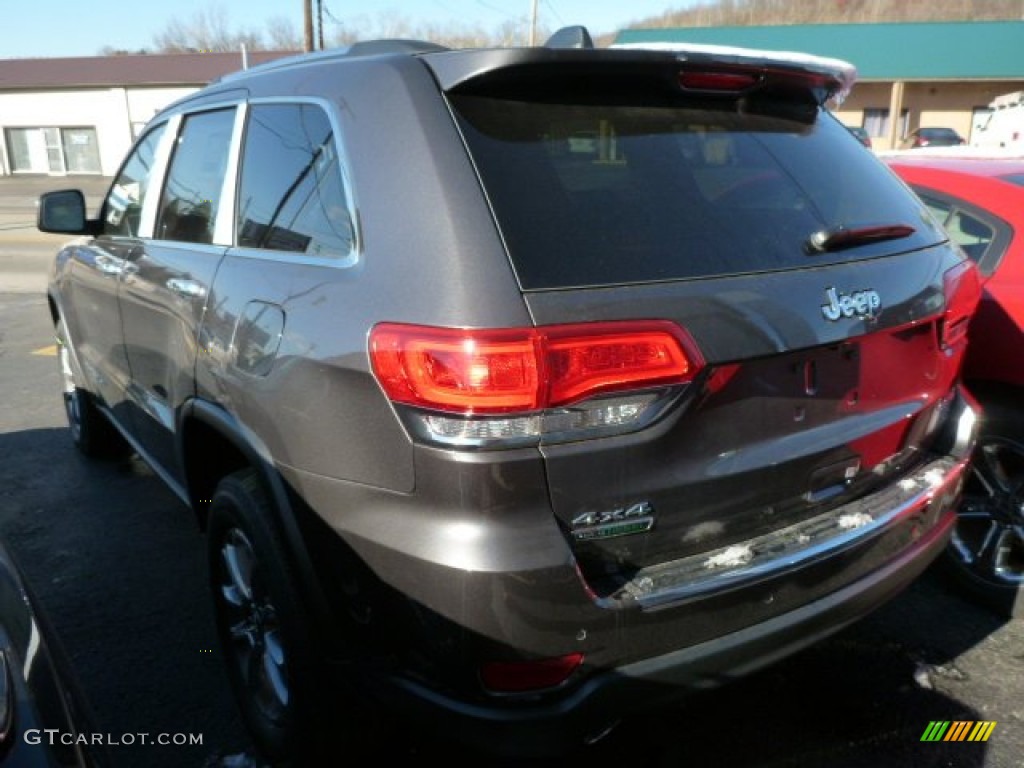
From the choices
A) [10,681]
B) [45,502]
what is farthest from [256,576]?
[45,502]

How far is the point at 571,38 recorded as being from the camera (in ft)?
→ 7.41

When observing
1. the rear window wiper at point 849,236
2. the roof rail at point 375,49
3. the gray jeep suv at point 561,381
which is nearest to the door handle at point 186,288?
the gray jeep suv at point 561,381

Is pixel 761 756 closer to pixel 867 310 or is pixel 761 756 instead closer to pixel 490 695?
pixel 490 695

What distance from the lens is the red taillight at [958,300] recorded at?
2.44 m

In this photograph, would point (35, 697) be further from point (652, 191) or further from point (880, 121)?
point (880, 121)

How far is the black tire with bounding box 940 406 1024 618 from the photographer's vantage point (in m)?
3.23

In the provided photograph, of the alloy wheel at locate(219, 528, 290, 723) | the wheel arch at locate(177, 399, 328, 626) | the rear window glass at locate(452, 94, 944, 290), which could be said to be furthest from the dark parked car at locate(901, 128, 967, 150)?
the alloy wheel at locate(219, 528, 290, 723)

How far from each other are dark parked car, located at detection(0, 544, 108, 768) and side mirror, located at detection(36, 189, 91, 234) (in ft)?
8.71

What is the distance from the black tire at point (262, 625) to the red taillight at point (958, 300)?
1.98m

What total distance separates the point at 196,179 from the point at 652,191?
187 cm

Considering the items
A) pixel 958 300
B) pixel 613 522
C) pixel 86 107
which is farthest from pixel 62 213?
pixel 86 107

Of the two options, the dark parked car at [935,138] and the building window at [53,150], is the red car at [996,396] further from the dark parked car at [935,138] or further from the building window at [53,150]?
the building window at [53,150]

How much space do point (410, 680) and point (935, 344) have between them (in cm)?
174

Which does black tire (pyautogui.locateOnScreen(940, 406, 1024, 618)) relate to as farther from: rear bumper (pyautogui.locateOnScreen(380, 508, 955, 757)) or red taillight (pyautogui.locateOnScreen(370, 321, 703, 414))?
red taillight (pyautogui.locateOnScreen(370, 321, 703, 414))
